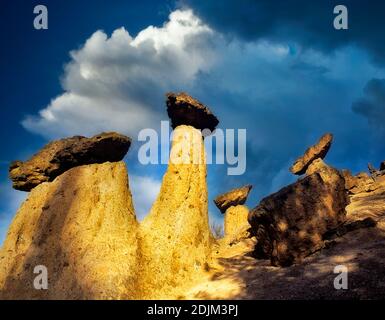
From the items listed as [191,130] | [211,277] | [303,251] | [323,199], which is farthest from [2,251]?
[323,199]

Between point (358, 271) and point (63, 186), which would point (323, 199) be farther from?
point (63, 186)

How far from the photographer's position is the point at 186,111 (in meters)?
14.6

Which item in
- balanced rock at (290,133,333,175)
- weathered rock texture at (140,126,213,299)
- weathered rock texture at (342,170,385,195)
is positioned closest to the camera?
weathered rock texture at (140,126,213,299)

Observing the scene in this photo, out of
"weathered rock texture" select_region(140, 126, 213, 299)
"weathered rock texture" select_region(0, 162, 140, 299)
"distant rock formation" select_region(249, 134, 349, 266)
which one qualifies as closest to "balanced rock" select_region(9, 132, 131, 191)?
"weathered rock texture" select_region(0, 162, 140, 299)

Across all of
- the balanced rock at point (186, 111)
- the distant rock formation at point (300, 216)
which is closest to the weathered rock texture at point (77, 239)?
the balanced rock at point (186, 111)

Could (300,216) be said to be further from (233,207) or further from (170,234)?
(233,207)

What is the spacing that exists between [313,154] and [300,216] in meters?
16.2

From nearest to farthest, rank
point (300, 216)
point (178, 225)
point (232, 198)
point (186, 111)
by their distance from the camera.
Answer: point (300, 216), point (178, 225), point (186, 111), point (232, 198)

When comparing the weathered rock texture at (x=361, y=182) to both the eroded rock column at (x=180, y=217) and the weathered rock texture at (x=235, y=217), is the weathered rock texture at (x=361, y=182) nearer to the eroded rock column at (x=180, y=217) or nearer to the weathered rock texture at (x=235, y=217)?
the weathered rock texture at (x=235, y=217)

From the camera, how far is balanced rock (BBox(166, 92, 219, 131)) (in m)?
14.5

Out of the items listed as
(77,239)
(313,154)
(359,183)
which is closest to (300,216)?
(77,239)

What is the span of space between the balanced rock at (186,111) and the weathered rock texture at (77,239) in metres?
3.15

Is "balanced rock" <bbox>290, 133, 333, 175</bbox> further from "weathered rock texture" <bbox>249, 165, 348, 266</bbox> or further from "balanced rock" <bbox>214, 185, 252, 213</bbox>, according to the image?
"weathered rock texture" <bbox>249, 165, 348, 266</bbox>

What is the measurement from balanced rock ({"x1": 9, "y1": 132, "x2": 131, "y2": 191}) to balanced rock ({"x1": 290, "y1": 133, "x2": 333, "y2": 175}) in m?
17.2
